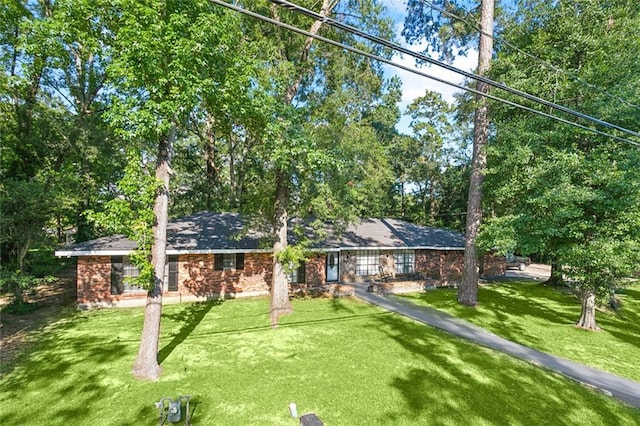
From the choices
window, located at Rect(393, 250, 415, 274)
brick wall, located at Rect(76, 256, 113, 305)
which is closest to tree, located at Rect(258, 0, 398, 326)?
brick wall, located at Rect(76, 256, 113, 305)

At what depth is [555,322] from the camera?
1222 cm

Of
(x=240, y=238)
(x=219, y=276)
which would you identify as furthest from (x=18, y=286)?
(x=240, y=238)

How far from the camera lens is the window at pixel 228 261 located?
14.6 metres

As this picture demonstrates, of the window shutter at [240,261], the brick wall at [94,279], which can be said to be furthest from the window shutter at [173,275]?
the window shutter at [240,261]

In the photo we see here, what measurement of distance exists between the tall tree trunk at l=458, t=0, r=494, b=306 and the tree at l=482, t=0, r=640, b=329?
4.43 ft

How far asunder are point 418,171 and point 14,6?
30895 mm

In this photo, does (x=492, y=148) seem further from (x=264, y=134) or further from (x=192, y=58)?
(x=192, y=58)

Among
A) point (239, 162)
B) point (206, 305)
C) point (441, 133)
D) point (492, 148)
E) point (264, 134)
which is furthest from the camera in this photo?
point (441, 133)

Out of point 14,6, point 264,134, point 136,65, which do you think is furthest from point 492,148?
point 14,6

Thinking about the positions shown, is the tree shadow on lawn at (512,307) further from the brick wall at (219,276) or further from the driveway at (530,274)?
the brick wall at (219,276)

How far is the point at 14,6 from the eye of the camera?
12.1 metres

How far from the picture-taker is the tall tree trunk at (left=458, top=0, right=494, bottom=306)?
1353 cm

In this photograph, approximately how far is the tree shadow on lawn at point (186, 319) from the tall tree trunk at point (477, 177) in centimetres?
1104

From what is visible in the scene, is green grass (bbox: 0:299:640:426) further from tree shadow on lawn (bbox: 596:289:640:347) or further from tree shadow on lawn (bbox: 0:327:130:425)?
tree shadow on lawn (bbox: 596:289:640:347)
